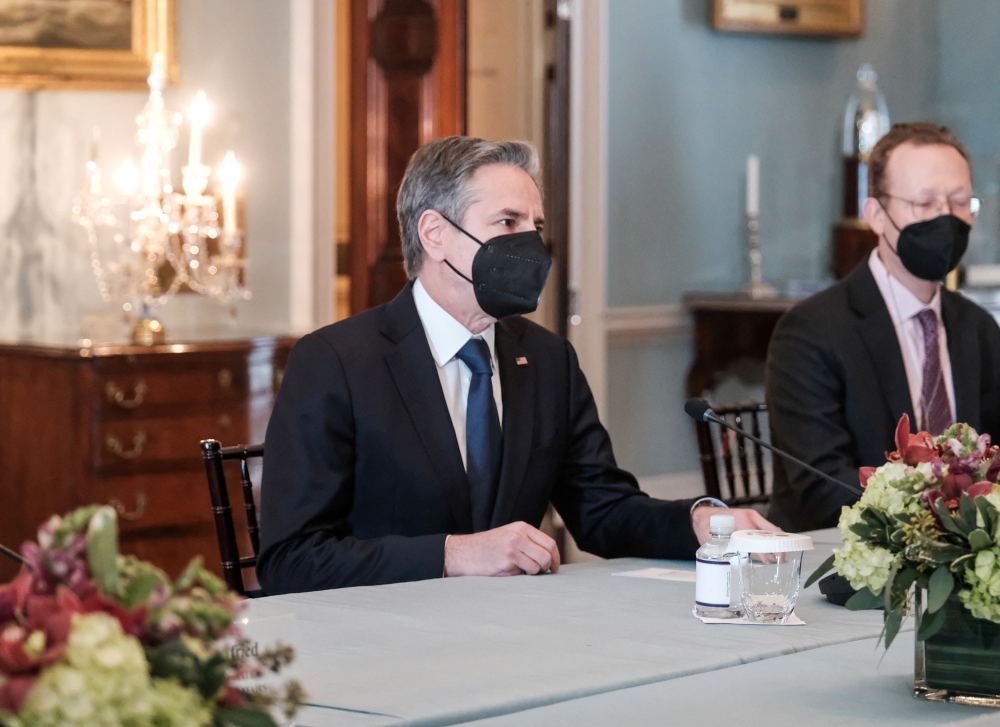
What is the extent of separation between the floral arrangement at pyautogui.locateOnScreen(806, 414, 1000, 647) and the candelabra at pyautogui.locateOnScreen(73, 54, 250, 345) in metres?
3.11

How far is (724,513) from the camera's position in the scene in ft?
6.73

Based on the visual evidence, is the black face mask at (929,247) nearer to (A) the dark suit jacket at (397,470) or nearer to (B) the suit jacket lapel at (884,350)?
(B) the suit jacket lapel at (884,350)

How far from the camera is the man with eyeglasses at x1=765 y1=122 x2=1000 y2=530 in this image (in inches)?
109

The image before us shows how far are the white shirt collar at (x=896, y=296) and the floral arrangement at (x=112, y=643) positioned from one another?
2296 mm

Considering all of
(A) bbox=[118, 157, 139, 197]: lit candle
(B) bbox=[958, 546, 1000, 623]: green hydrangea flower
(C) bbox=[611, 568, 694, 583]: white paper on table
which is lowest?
(C) bbox=[611, 568, 694, 583]: white paper on table

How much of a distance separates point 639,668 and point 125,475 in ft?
8.82

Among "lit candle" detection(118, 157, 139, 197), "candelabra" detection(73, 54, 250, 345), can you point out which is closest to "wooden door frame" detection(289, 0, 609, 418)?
"candelabra" detection(73, 54, 250, 345)

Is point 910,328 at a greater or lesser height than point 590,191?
lesser

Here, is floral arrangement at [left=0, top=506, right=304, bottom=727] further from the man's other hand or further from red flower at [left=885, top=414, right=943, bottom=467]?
the man's other hand

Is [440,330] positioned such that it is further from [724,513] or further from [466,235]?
[724,513]

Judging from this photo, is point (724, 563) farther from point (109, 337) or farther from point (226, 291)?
point (226, 291)

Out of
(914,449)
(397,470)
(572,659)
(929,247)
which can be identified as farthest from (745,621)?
(929,247)

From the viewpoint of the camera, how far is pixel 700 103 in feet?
17.8

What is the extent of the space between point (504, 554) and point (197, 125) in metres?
2.73
